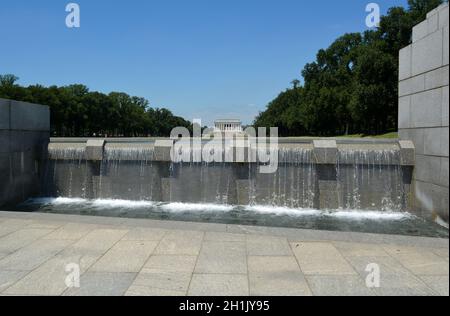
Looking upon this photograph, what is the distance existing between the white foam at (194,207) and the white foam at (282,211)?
860 millimetres

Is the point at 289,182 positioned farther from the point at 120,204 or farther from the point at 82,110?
the point at 82,110

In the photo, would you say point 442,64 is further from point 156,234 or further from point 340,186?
point 156,234

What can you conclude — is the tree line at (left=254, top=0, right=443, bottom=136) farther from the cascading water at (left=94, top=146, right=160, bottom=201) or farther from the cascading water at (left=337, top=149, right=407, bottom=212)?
the cascading water at (left=94, top=146, right=160, bottom=201)

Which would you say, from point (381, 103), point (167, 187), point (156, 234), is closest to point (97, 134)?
point (381, 103)

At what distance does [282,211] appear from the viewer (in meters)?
13.3

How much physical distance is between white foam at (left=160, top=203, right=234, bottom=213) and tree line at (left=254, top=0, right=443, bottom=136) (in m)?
33.9

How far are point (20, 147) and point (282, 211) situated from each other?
33.2 feet

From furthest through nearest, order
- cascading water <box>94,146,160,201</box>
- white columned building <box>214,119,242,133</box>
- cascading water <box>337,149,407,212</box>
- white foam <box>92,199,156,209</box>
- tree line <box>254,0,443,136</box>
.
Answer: white columned building <box>214,119,242,133</box>, tree line <box>254,0,443,136</box>, cascading water <box>94,146,160,201</box>, white foam <box>92,199,156,209</box>, cascading water <box>337,149,407,212</box>

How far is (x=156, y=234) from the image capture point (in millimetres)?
7855

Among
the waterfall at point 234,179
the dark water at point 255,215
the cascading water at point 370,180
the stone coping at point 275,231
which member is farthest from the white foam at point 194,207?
the stone coping at point 275,231

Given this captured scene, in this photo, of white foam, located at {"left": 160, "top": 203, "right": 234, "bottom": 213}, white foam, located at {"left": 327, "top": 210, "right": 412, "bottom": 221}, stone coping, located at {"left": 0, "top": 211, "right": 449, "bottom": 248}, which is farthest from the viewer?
white foam, located at {"left": 160, "top": 203, "right": 234, "bottom": 213}

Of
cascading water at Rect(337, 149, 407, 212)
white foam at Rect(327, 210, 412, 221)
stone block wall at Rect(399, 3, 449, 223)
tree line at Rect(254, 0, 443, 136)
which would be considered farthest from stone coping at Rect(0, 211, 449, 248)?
tree line at Rect(254, 0, 443, 136)

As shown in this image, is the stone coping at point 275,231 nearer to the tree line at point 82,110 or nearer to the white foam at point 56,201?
the white foam at point 56,201

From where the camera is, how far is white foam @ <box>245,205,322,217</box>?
12.9 m
